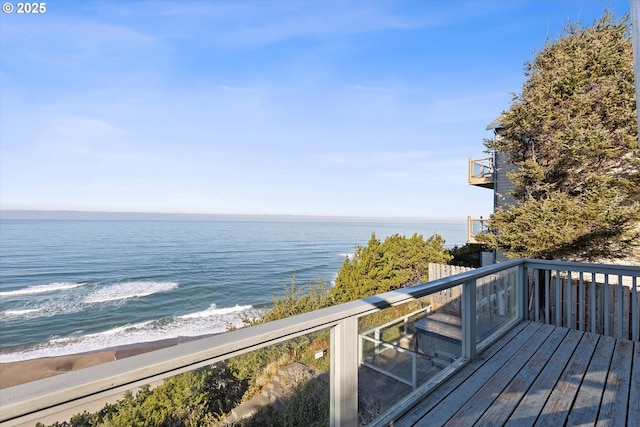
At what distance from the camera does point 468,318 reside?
266 cm

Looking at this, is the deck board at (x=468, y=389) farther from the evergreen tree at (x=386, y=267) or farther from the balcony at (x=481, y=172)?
the balcony at (x=481, y=172)

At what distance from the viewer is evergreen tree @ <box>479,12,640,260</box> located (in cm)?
608

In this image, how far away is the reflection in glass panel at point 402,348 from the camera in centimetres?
177

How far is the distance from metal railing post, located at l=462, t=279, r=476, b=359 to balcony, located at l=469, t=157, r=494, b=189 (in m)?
9.63

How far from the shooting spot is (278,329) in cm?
130

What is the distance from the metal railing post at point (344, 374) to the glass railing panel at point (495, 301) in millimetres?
1648

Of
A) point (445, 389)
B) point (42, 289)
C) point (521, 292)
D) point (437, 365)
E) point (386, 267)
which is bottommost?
point (42, 289)

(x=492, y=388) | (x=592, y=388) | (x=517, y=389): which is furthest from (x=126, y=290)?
(x=592, y=388)

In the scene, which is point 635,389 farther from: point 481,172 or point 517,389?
point 481,172

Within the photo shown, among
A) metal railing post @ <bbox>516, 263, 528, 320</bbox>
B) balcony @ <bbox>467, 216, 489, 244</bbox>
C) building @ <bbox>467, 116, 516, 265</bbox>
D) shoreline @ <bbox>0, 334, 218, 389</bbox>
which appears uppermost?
building @ <bbox>467, 116, 516, 265</bbox>

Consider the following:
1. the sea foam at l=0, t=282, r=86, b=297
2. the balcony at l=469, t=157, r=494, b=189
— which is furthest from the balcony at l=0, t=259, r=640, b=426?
the sea foam at l=0, t=282, r=86, b=297

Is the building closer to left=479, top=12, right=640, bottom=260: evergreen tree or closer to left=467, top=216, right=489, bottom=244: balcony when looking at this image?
left=467, top=216, right=489, bottom=244: balcony

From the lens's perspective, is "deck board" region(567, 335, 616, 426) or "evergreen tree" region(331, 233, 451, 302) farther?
"evergreen tree" region(331, 233, 451, 302)

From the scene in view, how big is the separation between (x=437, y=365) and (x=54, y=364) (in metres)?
13.4
